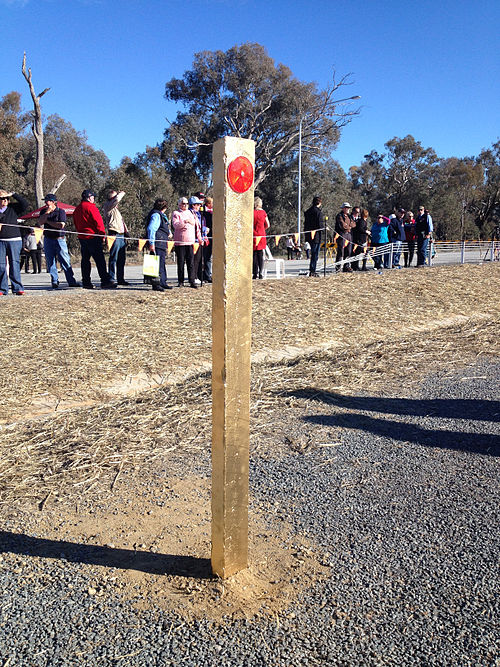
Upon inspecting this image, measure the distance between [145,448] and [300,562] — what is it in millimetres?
1885

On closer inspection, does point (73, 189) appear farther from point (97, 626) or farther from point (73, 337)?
point (97, 626)

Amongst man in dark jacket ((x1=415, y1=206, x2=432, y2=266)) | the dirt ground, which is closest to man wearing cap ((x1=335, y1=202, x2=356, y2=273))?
man in dark jacket ((x1=415, y1=206, x2=432, y2=266))

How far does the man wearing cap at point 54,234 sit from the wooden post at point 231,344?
944 centimetres

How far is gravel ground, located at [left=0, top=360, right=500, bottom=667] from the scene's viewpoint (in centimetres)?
228

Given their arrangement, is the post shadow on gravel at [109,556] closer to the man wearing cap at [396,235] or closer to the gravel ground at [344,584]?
the gravel ground at [344,584]

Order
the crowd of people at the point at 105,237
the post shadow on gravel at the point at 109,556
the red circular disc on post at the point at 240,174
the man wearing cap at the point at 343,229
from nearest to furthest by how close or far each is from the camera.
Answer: the red circular disc on post at the point at 240,174
the post shadow on gravel at the point at 109,556
the crowd of people at the point at 105,237
the man wearing cap at the point at 343,229

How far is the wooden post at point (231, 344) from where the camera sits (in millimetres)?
2469

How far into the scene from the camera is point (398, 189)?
223 ft

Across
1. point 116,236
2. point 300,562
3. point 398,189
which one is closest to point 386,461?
point 300,562

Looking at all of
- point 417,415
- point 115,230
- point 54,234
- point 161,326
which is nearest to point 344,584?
point 417,415

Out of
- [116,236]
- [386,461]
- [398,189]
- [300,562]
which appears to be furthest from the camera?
[398,189]

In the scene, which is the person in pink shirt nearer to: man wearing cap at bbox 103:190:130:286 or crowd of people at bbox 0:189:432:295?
crowd of people at bbox 0:189:432:295

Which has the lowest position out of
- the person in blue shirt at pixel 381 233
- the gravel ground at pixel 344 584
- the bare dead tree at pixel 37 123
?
the gravel ground at pixel 344 584

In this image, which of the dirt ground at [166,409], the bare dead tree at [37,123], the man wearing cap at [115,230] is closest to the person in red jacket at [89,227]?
the man wearing cap at [115,230]
